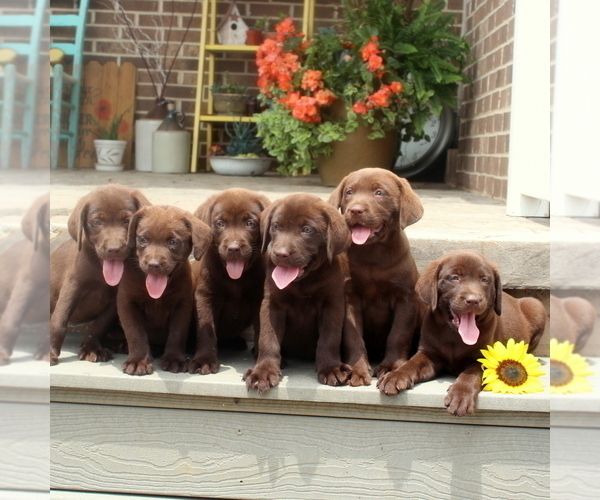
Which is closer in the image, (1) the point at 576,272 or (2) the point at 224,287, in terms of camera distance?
(1) the point at 576,272

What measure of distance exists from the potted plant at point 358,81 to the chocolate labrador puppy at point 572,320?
4769 mm

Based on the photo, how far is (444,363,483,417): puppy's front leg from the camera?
2460 mm

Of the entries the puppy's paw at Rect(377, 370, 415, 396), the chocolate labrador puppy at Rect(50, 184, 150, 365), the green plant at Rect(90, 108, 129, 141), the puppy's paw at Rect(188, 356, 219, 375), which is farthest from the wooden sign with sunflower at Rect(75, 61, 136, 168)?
the puppy's paw at Rect(377, 370, 415, 396)

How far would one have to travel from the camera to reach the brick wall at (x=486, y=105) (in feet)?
17.4

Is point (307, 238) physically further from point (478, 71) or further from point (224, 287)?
point (478, 71)

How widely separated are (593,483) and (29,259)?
1123 millimetres

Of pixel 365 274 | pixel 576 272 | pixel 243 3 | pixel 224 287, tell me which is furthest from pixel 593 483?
pixel 243 3

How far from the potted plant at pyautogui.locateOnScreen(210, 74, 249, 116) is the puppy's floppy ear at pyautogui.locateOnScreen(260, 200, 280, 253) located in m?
5.20

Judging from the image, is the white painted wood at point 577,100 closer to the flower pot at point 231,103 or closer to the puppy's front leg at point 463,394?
the puppy's front leg at point 463,394

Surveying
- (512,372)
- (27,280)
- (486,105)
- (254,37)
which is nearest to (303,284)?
(512,372)

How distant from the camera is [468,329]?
2.62 metres

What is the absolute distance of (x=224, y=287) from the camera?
9.77ft

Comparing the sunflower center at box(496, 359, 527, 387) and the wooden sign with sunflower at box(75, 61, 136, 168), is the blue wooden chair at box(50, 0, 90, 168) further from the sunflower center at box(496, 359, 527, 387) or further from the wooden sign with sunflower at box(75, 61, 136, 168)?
the sunflower center at box(496, 359, 527, 387)

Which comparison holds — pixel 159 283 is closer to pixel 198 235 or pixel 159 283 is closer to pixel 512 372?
pixel 198 235
